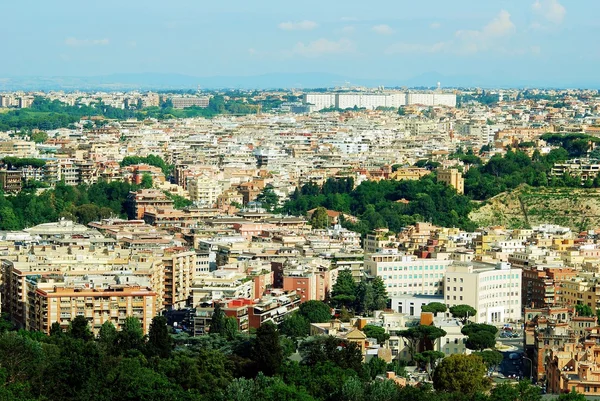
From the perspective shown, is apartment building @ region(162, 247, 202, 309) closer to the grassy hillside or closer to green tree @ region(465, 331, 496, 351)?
green tree @ region(465, 331, 496, 351)

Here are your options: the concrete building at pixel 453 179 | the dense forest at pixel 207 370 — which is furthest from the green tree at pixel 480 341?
the concrete building at pixel 453 179

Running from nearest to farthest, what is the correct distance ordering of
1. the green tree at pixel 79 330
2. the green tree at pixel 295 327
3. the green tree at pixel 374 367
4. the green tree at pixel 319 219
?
1. the green tree at pixel 374 367
2. the green tree at pixel 79 330
3. the green tree at pixel 295 327
4. the green tree at pixel 319 219

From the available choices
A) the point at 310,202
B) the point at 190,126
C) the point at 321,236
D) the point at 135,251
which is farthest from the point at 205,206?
the point at 190,126

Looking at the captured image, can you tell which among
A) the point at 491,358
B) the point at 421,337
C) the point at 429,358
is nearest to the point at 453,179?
the point at 421,337

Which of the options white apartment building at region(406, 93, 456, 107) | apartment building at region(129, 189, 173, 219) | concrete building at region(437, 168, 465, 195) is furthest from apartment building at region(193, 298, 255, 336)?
white apartment building at region(406, 93, 456, 107)

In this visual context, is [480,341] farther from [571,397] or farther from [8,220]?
[8,220]

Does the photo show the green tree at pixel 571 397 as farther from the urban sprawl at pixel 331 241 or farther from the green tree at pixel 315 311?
the green tree at pixel 315 311
